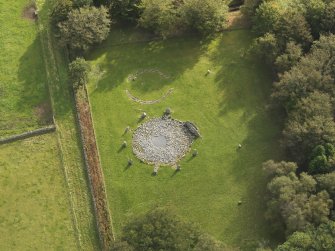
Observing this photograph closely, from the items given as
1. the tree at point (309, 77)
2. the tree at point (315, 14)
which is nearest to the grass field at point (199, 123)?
the tree at point (309, 77)

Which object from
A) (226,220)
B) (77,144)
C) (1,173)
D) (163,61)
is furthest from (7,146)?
(226,220)

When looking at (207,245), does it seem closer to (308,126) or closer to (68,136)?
(308,126)

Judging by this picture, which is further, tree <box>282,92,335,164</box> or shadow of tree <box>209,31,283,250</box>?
shadow of tree <box>209,31,283,250</box>

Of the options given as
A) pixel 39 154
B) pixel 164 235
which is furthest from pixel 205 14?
pixel 164 235

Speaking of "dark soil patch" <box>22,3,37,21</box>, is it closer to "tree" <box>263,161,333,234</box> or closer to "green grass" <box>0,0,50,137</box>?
"green grass" <box>0,0,50,137</box>

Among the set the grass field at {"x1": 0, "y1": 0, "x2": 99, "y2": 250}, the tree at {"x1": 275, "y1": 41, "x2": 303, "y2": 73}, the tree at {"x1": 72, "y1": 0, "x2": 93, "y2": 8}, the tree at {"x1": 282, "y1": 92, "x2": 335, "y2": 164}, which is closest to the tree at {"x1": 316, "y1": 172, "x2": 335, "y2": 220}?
the tree at {"x1": 282, "y1": 92, "x2": 335, "y2": 164}

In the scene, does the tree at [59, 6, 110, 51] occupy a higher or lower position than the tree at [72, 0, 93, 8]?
lower

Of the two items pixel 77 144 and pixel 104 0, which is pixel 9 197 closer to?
pixel 77 144
